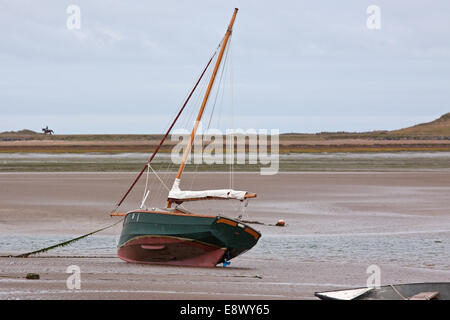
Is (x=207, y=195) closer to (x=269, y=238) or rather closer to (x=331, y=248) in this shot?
(x=331, y=248)

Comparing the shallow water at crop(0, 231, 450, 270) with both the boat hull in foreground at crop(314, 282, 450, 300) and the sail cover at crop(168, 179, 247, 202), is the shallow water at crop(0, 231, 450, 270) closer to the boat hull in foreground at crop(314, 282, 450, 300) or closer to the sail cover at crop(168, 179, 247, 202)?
the sail cover at crop(168, 179, 247, 202)

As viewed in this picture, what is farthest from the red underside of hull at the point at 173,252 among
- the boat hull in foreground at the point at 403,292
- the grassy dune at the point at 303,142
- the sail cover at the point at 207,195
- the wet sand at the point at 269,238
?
the grassy dune at the point at 303,142

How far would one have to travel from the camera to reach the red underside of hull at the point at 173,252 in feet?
67.7

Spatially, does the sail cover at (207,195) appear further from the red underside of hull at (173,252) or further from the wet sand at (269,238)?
the wet sand at (269,238)

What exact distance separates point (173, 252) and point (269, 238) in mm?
6495

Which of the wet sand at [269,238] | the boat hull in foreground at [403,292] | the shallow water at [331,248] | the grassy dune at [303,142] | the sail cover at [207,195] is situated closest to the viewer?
the boat hull in foreground at [403,292]

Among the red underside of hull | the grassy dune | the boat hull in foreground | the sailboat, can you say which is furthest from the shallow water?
the grassy dune

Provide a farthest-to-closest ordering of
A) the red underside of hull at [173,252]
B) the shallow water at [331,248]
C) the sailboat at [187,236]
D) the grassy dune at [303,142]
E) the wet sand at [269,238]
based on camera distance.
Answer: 1. the grassy dune at [303,142]
2. the shallow water at [331,248]
3. the red underside of hull at [173,252]
4. the sailboat at [187,236]
5. the wet sand at [269,238]

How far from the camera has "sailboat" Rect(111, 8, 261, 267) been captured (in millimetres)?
20375

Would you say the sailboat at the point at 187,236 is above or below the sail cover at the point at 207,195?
below

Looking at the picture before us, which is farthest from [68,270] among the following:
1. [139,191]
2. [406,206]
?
[139,191]

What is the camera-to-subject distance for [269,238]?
26719mm

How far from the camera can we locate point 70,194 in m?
42.2

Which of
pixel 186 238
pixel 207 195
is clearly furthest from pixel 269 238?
pixel 186 238
